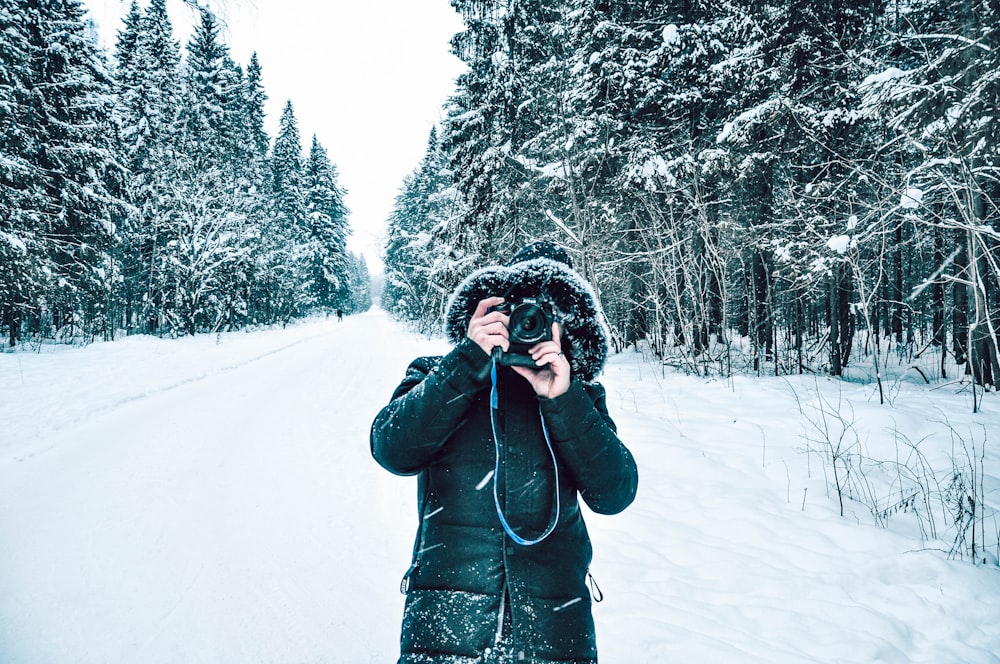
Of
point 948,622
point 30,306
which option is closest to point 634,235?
point 948,622

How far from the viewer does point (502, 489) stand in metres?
1.25

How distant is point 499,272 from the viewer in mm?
1442

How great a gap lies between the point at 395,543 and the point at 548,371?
2571mm

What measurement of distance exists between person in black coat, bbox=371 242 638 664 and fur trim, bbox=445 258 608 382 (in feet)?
0.33

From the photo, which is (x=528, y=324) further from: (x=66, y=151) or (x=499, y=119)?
(x=66, y=151)

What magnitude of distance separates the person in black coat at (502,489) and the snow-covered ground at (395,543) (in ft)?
4.59

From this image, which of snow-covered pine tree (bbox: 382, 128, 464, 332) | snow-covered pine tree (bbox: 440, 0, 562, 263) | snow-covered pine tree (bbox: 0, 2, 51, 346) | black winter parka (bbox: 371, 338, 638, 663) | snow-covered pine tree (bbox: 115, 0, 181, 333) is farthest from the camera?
snow-covered pine tree (bbox: 115, 0, 181, 333)

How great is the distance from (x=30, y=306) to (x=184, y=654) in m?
15.7

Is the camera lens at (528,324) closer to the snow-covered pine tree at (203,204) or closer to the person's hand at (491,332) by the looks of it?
the person's hand at (491,332)

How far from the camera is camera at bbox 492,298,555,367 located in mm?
1219

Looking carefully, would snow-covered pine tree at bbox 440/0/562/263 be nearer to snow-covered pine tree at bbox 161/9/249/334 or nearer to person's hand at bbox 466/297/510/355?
person's hand at bbox 466/297/510/355

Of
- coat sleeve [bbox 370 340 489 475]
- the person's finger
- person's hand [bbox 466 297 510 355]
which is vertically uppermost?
the person's finger

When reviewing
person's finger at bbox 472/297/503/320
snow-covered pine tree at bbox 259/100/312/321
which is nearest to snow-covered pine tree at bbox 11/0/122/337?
snow-covered pine tree at bbox 259/100/312/321

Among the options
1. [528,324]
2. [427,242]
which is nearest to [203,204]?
[427,242]
